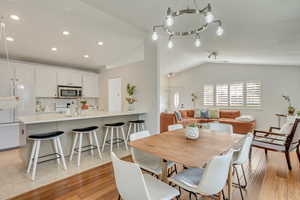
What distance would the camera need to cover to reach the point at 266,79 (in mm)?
5668

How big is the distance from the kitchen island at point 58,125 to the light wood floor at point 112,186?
33.0 inches

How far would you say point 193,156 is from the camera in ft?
4.52

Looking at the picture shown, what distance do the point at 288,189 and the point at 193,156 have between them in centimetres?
188

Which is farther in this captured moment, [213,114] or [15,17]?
[213,114]

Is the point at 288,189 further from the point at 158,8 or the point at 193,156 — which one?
the point at 158,8

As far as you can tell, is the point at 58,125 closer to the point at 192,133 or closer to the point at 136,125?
the point at 136,125

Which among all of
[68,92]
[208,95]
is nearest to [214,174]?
[68,92]

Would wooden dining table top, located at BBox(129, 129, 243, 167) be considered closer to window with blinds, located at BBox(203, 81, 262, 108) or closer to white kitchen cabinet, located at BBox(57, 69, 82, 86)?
white kitchen cabinet, located at BBox(57, 69, 82, 86)

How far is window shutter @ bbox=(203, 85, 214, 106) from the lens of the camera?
22.7 feet

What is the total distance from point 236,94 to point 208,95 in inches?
45.5

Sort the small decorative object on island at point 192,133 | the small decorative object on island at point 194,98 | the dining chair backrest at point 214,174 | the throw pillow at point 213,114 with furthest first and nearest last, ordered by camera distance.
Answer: the small decorative object on island at point 194,98 → the throw pillow at point 213,114 → the small decorative object on island at point 192,133 → the dining chair backrest at point 214,174

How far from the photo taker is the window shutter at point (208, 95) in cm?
692

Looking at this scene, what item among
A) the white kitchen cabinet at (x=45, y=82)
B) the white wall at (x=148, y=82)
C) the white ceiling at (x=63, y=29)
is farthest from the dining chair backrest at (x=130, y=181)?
the white kitchen cabinet at (x=45, y=82)

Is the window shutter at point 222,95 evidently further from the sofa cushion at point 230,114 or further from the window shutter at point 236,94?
the sofa cushion at point 230,114
